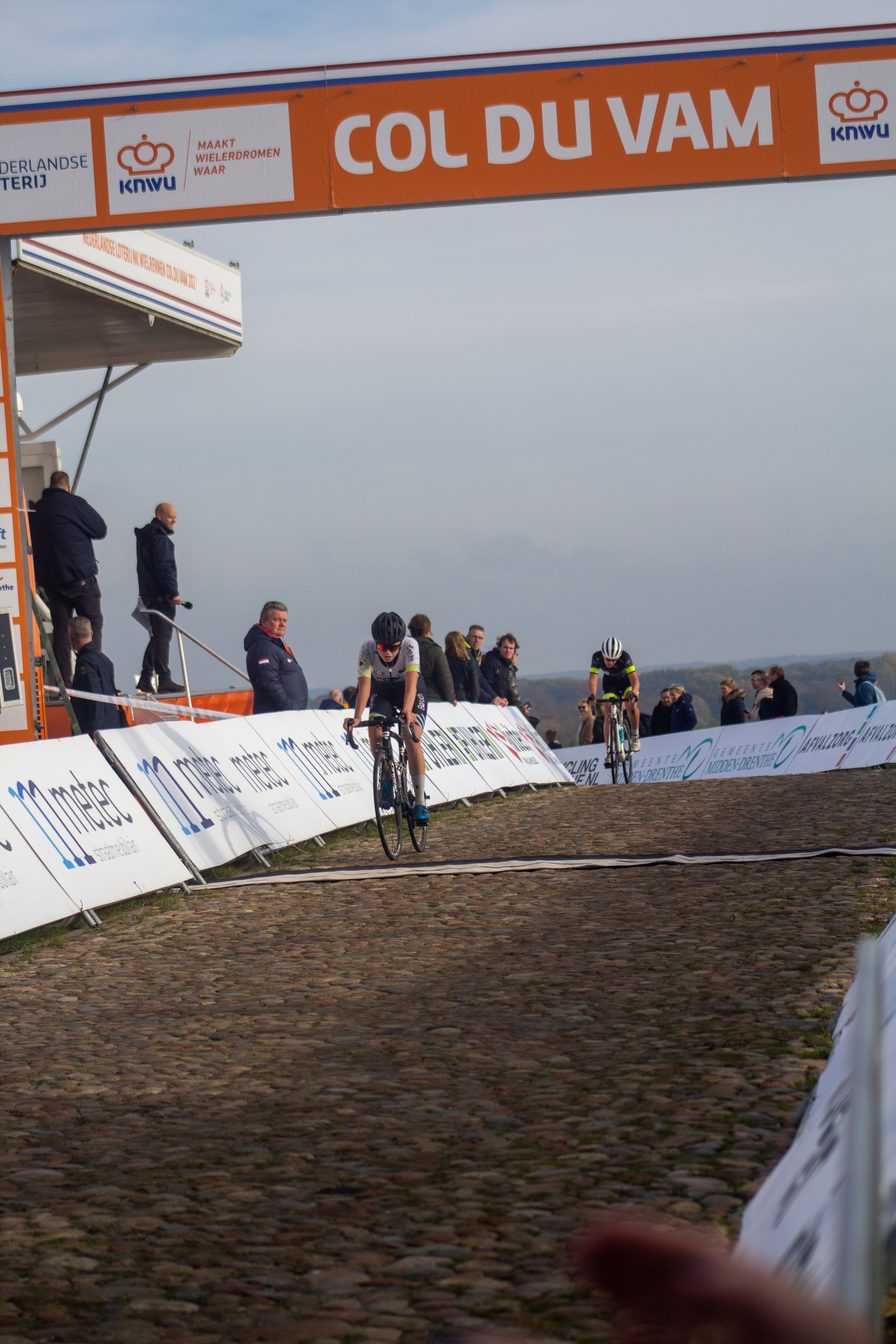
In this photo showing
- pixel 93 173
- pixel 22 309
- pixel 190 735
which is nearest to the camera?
pixel 190 735

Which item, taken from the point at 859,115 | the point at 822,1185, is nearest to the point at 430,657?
the point at 859,115

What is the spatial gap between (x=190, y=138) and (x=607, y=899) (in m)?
7.88

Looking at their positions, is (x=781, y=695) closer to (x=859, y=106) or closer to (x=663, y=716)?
(x=663, y=716)

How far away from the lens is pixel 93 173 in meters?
12.2

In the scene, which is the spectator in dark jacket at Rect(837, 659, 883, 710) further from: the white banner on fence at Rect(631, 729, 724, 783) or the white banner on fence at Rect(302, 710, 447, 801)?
the white banner on fence at Rect(302, 710, 447, 801)

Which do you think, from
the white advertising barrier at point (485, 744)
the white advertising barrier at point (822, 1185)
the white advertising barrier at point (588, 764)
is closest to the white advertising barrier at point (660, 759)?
the white advertising barrier at point (588, 764)

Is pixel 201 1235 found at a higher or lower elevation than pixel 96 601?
lower

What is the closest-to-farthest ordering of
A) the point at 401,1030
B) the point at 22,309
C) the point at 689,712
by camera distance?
the point at 401,1030 → the point at 22,309 → the point at 689,712

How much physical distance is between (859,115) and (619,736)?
30.8 ft

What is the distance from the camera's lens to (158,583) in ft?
54.1

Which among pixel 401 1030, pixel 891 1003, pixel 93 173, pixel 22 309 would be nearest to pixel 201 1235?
pixel 891 1003

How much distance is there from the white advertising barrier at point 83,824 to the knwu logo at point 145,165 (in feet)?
17.7

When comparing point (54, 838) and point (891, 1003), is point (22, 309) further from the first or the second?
point (891, 1003)

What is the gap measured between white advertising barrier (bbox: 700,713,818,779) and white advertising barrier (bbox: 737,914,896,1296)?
19.0m
